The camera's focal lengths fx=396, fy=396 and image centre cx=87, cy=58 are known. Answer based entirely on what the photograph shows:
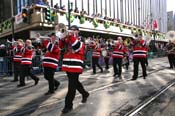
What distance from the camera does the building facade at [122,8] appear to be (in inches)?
1621

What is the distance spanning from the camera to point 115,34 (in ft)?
143

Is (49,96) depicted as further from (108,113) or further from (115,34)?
(115,34)

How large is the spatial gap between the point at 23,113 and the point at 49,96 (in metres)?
2.49

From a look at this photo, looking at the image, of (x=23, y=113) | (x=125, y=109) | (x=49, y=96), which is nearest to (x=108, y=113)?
(x=125, y=109)

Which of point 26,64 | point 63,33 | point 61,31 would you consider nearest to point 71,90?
point 63,33

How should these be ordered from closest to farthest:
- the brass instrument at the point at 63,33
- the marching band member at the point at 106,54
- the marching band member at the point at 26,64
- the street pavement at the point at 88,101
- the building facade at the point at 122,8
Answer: the street pavement at the point at 88,101 < the brass instrument at the point at 63,33 < the marching band member at the point at 26,64 < the marching band member at the point at 106,54 < the building facade at the point at 122,8

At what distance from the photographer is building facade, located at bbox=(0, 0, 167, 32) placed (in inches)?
1621

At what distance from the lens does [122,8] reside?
58.2m

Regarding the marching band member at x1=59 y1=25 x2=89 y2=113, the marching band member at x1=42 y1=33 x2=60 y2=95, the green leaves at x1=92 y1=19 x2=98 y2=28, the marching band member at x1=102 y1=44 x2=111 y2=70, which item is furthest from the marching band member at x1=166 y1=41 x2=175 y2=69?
the marching band member at x1=59 y1=25 x2=89 y2=113

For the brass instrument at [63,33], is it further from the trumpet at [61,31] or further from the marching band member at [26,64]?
the marching band member at [26,64]

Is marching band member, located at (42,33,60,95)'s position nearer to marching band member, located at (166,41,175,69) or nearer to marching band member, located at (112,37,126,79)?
marching band member, located at (112,37,126,79)

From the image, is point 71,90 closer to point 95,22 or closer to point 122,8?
point 95,22

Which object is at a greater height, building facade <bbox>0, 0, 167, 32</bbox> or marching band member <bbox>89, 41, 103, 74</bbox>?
building facade <bbox>0, 0, 167, 32</bbox>

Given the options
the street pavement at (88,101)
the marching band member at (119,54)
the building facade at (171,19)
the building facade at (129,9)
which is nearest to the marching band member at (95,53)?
the marching band member at (119,54)
